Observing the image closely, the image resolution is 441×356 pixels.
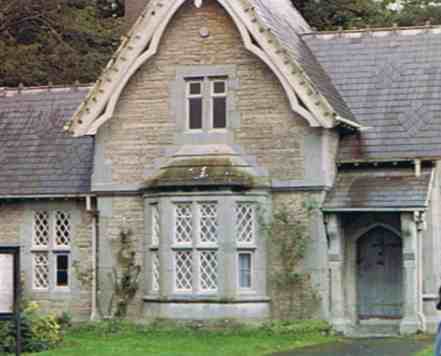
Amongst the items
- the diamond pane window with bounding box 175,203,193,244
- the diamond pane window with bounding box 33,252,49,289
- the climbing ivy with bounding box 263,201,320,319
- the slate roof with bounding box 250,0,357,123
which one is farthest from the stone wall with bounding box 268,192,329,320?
the diamond pane window with bounding box 33,252,49,289

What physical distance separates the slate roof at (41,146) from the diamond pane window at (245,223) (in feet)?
13.9

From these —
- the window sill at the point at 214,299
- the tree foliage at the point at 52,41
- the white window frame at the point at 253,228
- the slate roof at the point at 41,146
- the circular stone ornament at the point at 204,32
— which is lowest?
the window sill at the point at 214,299

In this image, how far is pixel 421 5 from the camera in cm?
5338

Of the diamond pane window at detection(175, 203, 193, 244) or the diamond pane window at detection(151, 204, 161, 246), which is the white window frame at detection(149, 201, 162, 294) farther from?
the diamond pane window at detection(175, 203, 193, 244)

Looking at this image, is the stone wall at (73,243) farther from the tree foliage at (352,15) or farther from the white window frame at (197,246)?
the tree foliage at (352,15)

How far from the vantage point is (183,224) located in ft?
90.8

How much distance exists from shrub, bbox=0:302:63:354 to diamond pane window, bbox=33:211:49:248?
18.4ft

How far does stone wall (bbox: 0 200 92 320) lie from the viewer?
1176 inches

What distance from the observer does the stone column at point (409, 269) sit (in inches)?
1045

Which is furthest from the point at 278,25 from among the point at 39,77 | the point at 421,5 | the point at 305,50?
the point at 421,5

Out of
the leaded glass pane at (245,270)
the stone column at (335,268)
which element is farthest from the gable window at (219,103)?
the stone column at (335,268)

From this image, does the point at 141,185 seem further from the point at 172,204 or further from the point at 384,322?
the point at 384,322

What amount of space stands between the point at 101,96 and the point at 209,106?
2509 millimetres

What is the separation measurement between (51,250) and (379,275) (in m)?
7.97
